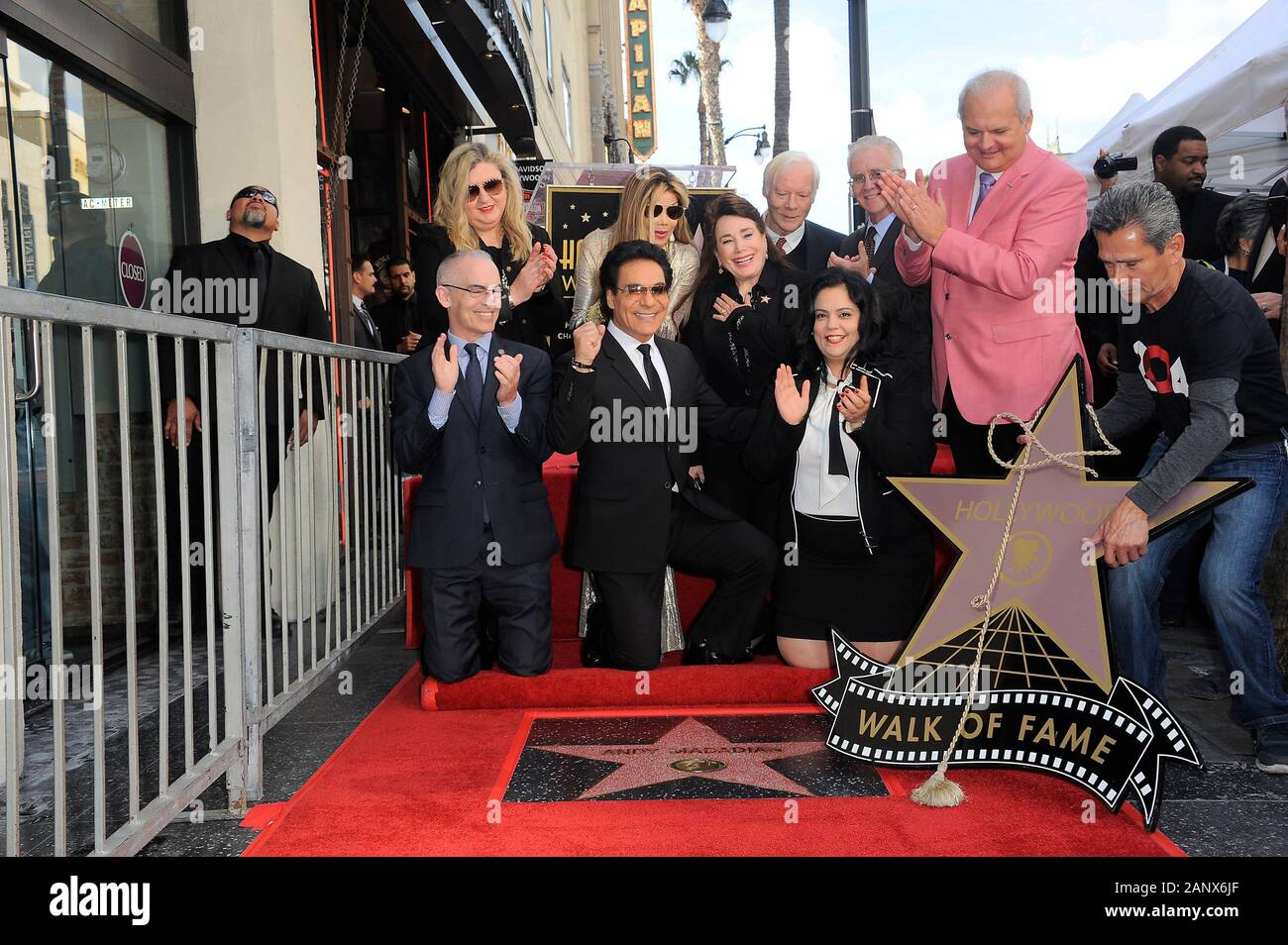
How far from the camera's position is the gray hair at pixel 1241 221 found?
188 inches

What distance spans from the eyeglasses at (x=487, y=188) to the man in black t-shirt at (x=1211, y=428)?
2.62 m

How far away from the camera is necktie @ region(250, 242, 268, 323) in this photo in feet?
16.4

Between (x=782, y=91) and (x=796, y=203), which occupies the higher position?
(x=782, y=91)

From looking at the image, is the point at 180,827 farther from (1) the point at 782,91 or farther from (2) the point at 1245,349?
(1) the point at 782,91

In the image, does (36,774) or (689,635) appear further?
(689,635)

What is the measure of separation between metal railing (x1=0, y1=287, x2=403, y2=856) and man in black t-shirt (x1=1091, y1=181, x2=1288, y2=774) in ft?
8.79

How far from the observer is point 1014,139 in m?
3.74

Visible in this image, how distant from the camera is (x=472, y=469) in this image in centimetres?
414

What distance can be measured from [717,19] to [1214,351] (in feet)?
52.2

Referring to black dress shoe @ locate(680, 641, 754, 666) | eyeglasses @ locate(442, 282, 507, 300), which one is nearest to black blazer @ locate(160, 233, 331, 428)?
eyeglasses @ locate(442, 282, 507, 300)

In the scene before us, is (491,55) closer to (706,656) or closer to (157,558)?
(157,558)

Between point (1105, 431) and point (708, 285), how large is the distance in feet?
5.74

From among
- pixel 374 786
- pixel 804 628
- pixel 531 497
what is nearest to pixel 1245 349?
pixel 804 628

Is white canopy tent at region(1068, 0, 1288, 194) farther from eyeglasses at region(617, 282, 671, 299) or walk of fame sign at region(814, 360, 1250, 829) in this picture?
eyeglasses at region(617, 282, 671, 299)
